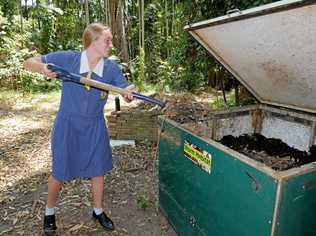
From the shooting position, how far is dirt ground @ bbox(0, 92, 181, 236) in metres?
3.06

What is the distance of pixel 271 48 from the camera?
2.12 metres

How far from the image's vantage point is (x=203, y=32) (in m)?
2.40

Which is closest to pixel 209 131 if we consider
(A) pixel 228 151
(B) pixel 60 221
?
(A) pixel 228 151

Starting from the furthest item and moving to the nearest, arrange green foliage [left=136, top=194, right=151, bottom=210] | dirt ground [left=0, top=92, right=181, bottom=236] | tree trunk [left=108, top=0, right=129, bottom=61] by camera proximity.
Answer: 1. tree trunk [left=108, top=0, right=129, bottom=61]
2. green foliage [left=136, top=194, right=151, bottom=210]
3. dirt ground [left=0, top=92, right=181, bottom=236]

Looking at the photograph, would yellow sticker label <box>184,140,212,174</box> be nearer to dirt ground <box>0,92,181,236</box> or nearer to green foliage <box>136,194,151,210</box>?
dirt ground <box>0,92,181,236</box>

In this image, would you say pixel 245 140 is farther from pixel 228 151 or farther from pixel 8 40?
pixel 8 40

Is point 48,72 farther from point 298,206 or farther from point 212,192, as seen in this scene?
point 298,206

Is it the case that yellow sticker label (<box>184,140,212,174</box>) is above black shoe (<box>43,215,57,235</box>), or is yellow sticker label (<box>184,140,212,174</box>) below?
above

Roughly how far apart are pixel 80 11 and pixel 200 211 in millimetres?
13490

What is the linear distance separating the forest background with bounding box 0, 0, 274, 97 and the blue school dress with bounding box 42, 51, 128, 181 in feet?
9.52

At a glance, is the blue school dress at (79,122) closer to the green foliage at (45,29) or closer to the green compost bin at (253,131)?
the green compost bin at (253,131)

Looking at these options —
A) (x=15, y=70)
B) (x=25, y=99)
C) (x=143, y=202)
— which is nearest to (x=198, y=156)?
(x=143, y=202)

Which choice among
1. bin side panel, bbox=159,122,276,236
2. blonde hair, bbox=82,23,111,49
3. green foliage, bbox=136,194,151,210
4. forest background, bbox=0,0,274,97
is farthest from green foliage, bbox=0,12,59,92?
bin side panel, bbox=159,122,276,236

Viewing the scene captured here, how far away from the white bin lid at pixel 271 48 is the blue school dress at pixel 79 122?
0.80 metres
